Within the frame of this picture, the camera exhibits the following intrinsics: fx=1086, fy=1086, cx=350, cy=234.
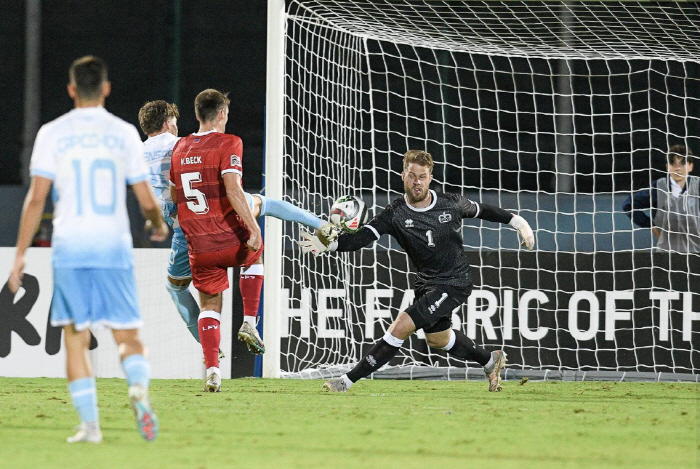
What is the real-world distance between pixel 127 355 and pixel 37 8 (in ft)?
42.2

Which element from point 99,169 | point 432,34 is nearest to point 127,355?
point 99,169

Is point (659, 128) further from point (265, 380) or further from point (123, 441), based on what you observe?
point (123, 441)

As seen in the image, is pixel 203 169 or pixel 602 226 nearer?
pixel 203 169

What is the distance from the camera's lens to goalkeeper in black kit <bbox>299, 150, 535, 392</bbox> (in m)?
6.98

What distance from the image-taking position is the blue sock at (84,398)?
423 cm

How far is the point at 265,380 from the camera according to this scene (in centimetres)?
821

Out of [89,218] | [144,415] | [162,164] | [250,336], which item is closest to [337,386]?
[250,336]

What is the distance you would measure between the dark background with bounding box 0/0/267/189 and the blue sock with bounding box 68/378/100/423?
430 inches

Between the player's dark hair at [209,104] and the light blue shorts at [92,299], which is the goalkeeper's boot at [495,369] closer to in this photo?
the player's dark hair at [209,104]

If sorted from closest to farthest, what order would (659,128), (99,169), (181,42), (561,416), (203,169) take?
(99,169) < (561,416) < (203,169) < (659,128) < (181,42)

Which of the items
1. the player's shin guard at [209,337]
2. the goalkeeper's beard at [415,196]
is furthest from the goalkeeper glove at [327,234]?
the player's shin guard at [209,337]

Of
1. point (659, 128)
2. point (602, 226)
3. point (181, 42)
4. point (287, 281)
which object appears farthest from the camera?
point (181, 42)

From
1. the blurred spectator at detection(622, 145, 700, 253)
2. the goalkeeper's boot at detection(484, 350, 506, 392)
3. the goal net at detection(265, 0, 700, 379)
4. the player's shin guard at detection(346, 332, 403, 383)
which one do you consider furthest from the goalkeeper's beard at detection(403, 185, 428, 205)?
the blurred spectator at detection(622, 145, 700, 253)

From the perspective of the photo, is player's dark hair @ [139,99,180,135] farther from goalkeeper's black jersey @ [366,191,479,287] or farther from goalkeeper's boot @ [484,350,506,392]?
goalkeeper's boot @ [484,350,506,392]
